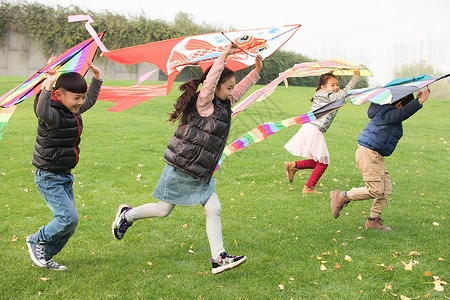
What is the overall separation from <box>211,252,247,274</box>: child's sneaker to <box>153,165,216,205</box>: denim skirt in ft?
1.73

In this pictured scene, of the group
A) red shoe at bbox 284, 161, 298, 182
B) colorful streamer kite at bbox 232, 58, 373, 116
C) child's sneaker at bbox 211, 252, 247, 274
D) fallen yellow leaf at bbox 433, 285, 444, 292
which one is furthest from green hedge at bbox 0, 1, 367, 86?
fallen yellow leaf at bbox 433, 285, 444, 292

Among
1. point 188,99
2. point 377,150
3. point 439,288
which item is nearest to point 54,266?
point 188,99

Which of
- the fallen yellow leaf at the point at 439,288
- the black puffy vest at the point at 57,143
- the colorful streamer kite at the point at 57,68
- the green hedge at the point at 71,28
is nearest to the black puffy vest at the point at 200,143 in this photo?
the black puffy vest at the point at 57,143

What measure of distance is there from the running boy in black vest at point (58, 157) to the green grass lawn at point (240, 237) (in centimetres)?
26

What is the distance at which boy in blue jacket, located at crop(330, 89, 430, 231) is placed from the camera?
16.5 feet

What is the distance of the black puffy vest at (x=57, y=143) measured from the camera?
149 inches

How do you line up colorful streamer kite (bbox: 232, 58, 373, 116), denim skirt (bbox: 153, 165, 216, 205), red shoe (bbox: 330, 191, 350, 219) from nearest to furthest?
denim skirt (bbox: 153, 165, 216, 205) < red shoe (bbox: 330, 191, 350, 219) < colorful streamer kite (bbox: 232, 58, 373, 116)

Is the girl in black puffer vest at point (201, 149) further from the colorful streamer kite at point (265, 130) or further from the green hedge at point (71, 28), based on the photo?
the green hedge at point (71, 28)

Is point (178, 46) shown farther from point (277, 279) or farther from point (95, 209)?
point (95, 209)

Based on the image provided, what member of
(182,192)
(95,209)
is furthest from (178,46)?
(95,209)

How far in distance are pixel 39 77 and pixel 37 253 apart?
1.60m

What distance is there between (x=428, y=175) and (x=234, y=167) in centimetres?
395

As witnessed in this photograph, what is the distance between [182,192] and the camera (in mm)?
3996

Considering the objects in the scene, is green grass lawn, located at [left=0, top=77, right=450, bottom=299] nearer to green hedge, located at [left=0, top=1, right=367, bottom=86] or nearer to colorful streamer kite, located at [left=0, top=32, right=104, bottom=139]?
colorful streamer kite, located at [left=0, top=32, right=104, bottom=139]
